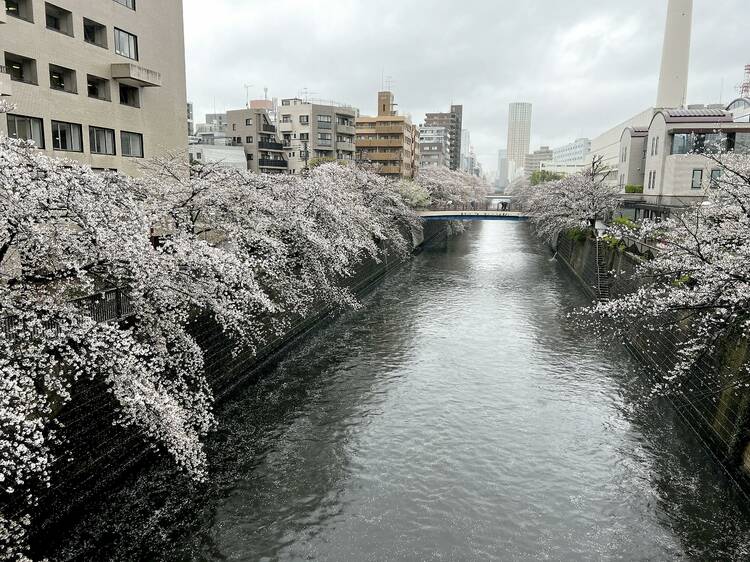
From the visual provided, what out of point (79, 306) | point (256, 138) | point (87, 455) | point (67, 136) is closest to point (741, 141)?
point (67, 136)

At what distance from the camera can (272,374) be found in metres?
22.2

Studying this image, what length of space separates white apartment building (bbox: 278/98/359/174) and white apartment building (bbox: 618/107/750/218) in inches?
1846

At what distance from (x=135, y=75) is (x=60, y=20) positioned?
412 centimetres

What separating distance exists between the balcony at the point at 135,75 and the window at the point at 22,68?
4832 millimetres

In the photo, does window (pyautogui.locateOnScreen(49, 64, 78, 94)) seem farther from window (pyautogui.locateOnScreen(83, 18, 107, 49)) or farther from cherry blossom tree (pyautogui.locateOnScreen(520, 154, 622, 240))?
cherry blossom tree (pyautogui.locateOnScreen(520, 154, 622, 240))

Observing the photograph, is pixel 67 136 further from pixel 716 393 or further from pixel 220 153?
pixel 220 153

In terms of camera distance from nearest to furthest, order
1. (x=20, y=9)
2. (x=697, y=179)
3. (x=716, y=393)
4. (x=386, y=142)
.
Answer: (x=716, y=393) → (x=20, y=9) → (x=697, y=179) → (x=386, y=142)

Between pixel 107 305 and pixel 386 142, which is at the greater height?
pixel 386 142

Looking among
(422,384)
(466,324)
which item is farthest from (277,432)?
(466,324)

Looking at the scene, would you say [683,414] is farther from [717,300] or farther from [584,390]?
[717,300]

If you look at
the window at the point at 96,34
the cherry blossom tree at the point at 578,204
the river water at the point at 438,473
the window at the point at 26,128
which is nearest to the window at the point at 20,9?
the window at the point at 96,34

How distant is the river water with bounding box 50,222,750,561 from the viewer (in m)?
12.0

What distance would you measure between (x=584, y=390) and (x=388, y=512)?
11.2 meters

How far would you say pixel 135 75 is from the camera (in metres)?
29.8
